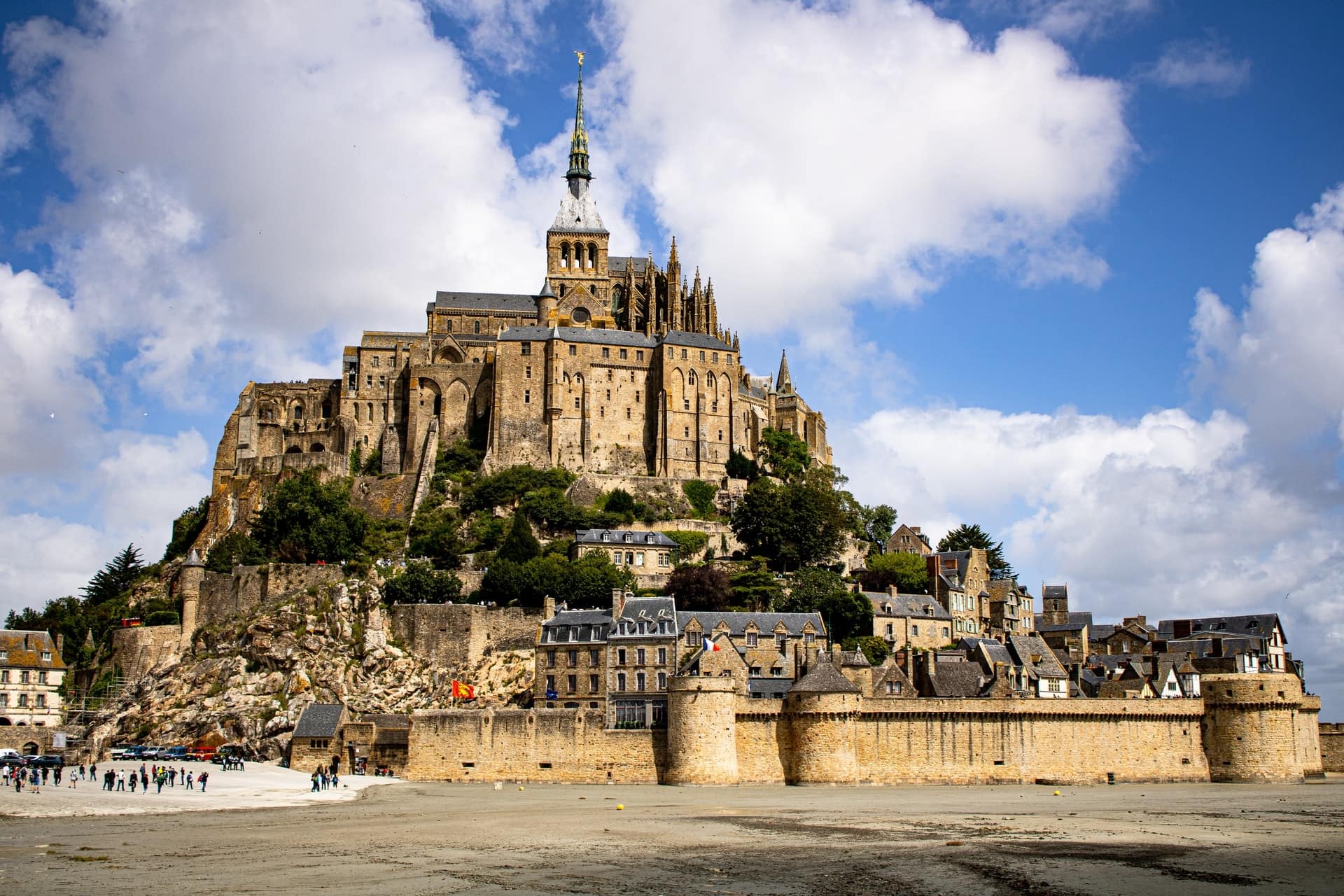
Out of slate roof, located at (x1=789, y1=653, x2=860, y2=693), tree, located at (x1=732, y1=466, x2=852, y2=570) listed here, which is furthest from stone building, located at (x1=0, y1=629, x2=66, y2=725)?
tree, located at (x1=732, y1=466, x2=852, y2=570)

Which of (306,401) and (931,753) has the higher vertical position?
(306,401)

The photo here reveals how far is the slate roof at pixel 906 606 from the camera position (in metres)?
74.1

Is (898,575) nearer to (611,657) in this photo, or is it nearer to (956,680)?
(956,680)

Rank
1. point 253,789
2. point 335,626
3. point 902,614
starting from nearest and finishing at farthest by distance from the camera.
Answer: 1. point 253,789
2. point 335,626
3. point 902,614

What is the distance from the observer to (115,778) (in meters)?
49.1

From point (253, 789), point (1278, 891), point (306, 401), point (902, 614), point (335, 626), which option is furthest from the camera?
point (306, 401)

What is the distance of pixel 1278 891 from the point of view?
28062 mm

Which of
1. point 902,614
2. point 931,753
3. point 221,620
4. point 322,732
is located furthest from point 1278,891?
point 221,620

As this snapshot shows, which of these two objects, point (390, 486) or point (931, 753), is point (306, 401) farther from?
point (931, 753)

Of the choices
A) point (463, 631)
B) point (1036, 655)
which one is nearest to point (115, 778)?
point (463, 631)

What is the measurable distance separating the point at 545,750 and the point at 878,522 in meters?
46.4

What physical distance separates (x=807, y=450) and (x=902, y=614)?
29.2 meters

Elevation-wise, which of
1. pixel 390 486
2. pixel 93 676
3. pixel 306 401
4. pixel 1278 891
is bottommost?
pixel 1278 891

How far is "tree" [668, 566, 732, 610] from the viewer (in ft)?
238
